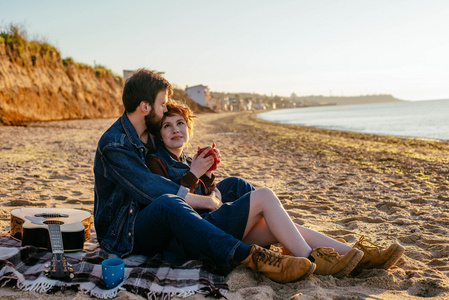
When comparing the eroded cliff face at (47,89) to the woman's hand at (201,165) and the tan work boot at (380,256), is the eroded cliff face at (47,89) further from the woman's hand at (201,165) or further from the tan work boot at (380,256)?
the tan work boot at (380,256)

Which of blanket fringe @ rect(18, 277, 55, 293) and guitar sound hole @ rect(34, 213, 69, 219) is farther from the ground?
guitar sound hole @ rect(34, 213, 69, 219)

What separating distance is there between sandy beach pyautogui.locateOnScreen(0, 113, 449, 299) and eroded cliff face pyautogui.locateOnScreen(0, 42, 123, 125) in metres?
8.04

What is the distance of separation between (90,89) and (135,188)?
25.5 m

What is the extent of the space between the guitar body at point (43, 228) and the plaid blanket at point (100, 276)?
0.23ft

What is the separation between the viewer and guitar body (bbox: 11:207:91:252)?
105 inches

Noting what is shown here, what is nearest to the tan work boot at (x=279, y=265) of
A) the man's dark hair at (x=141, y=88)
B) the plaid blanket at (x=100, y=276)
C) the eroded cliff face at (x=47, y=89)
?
the plaid blanket at (x=100, y=276)

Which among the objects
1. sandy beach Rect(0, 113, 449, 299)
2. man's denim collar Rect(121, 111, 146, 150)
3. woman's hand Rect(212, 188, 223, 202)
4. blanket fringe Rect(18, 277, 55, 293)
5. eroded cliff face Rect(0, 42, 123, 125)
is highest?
eroded cliff face Rect(0, 42, 123, 125)

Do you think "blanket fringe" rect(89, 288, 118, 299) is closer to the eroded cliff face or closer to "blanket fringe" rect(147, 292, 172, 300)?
"blanket fringe" rect(147, 292, 172, 300)

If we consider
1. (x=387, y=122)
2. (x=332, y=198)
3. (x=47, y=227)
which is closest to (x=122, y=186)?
(x=47, y=227)

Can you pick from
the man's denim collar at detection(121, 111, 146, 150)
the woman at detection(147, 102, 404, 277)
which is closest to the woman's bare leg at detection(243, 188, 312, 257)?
the woman at detection(147, 102, 404, 277)

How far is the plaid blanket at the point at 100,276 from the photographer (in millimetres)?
2158

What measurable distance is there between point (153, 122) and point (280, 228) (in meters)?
1.30

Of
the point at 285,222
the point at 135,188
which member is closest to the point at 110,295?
the point at 135,188

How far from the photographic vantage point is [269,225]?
254 centimetres
